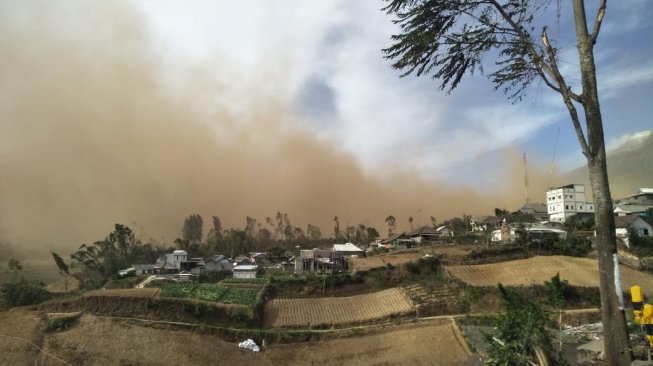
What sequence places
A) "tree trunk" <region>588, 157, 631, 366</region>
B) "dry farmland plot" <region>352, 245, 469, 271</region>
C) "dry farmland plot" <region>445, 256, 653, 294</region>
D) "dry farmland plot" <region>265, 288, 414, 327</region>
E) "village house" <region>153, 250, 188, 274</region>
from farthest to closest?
"village house" <region>153, 250, 188, 274</region>, "dry farmland plot" <region>352, 245, 469, 271</region>, "dry farmland plot" <region>445, 256, 653, 294</region>, "dry farmland plot" <region>265, 288, 414, 327</region>, "tree trunk" <region>588, 157, 631, 366</region>

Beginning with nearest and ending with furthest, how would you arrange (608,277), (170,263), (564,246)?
(608,277) → (564,246) → (170,263)

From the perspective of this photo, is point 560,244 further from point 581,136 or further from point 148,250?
point 148,250

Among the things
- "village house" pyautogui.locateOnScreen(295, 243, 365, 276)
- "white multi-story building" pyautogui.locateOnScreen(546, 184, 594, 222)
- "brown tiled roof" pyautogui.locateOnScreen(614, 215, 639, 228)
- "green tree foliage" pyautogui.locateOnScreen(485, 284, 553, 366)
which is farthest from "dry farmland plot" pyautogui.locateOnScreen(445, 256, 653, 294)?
"white multi-story building" pyautogui.locateOnScreen(546, 184, 594, 222)

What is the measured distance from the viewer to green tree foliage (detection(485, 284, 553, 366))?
23.4 ft

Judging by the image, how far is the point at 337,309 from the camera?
35.2 meters

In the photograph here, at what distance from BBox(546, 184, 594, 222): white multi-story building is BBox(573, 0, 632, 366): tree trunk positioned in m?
78.3

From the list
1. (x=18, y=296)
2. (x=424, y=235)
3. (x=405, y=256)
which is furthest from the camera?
(x=424, y=235)

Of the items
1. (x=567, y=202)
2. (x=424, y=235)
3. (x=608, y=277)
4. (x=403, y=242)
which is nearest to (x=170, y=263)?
(x=403, y=242)

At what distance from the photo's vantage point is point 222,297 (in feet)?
120

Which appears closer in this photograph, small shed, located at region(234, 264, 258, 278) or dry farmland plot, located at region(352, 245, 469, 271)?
dry farmland plot, located at region(352, 245, 469, 271)

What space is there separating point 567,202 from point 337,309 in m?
58.2

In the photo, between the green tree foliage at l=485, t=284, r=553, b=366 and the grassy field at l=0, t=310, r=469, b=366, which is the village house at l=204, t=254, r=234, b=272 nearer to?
the grassy field at l=0, t=310, r=469, b=366

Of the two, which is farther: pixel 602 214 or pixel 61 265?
pixel 61 265

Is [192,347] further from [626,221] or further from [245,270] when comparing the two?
[626,221]
